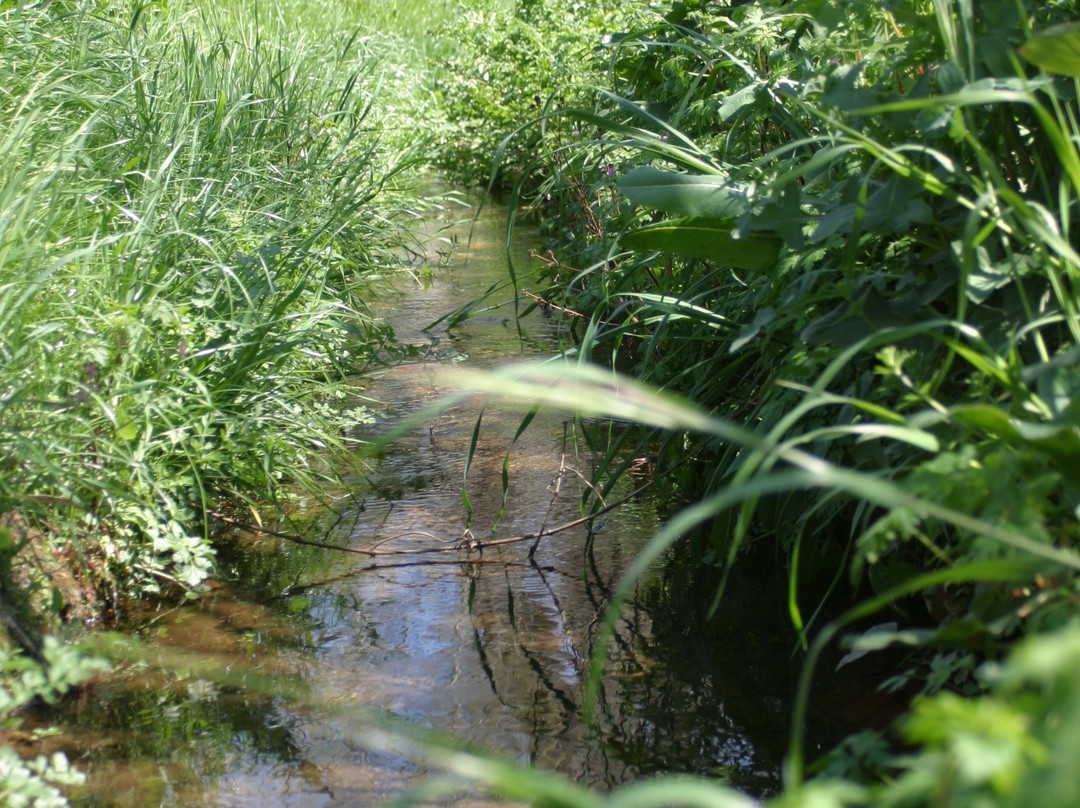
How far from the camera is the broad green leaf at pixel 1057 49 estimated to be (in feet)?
4.61

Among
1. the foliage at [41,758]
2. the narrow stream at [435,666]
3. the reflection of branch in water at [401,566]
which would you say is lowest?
the reflection of branch in water at [401,566]

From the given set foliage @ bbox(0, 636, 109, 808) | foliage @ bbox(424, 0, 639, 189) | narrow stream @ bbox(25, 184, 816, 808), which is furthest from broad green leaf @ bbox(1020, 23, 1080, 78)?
foliage @ bbox(424, 0, 639, 189)

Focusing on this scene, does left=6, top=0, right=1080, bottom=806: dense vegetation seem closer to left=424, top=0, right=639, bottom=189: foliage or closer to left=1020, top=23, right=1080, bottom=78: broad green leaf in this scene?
left=1020, top=23, right=1080, bottom=78: broad green leaf

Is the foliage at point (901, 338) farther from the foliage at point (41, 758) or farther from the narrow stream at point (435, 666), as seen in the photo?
the foliage at point (41, 758)

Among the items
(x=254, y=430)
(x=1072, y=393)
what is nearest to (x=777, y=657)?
(x=1072, y=393)

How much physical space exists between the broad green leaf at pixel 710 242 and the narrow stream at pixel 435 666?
93 centimetres

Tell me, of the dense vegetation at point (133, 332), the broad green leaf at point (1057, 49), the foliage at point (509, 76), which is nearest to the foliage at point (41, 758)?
the dense vegetation at point (133, 332)

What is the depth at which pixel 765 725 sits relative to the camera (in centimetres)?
217

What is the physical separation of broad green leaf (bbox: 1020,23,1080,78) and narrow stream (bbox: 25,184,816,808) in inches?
54.1

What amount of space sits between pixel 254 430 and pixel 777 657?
1562 millimetres

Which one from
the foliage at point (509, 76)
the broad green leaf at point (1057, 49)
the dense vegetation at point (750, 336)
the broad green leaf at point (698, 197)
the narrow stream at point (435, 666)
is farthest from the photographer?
the foliage at point (509, 76)

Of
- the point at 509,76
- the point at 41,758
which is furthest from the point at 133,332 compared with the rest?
the point at 509,76

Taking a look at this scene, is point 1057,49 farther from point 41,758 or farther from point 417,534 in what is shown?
point 417,534

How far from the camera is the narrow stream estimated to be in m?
2.05
